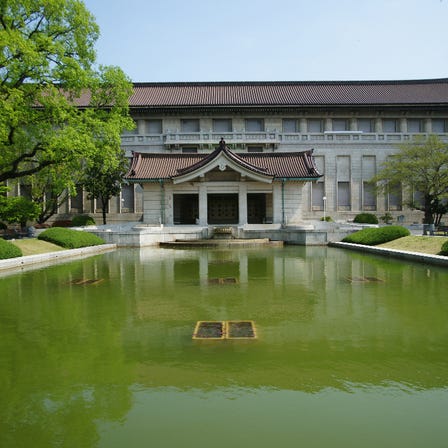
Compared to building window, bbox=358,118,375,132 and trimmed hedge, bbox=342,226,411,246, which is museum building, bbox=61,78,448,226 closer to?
building window, bbox=358,118,375,132

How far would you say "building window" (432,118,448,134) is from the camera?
4559 centimetres

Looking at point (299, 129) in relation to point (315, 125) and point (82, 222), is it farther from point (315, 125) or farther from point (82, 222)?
point (82, 222)

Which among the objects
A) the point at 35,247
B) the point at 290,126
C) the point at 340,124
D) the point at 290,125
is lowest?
the point at 35,247

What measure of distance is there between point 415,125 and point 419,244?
3260 centimetres

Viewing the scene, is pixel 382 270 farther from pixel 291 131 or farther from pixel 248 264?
pixel 291 131

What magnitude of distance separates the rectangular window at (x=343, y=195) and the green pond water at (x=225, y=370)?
35735mm

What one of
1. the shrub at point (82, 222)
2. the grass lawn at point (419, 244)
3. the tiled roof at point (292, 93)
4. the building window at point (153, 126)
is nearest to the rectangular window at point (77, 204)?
the shrub at point (82, 222)

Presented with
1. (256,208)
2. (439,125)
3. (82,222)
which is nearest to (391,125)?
(439,125)

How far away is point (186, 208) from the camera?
1503 inches

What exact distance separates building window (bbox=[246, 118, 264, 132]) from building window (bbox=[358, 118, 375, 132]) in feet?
35.0

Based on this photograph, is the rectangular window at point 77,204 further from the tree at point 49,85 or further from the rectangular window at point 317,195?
the rectangular window at point 317,195

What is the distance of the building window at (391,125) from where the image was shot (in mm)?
45594

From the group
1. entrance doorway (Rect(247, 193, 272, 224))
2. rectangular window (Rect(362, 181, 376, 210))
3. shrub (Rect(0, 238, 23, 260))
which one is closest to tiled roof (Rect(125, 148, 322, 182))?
entrance doorway (Rect(247, 193, 272, 224))

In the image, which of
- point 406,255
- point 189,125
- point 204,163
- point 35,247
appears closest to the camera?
point 406,255
